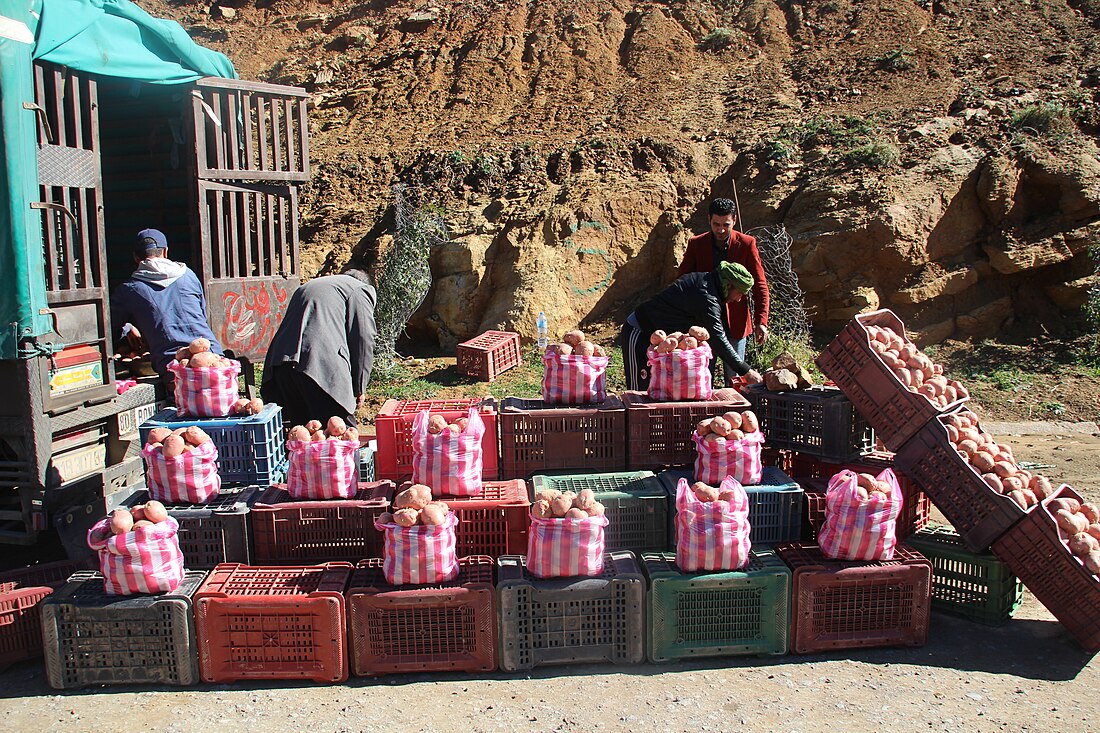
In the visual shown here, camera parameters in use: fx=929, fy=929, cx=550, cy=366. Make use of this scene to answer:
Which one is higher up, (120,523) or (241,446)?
(241,446)

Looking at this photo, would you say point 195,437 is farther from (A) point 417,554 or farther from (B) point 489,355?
(B) point 489,355

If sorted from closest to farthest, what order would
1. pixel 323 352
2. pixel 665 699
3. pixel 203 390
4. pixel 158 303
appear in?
pixel 665 699, pixel 203 390, pixel 323 352, pixel 158 303

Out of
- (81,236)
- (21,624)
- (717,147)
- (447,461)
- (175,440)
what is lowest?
(21,624)

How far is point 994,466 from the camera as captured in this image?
4.75 metres

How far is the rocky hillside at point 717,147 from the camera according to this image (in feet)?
37.6

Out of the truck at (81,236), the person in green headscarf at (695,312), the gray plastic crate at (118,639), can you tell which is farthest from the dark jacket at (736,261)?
the gray plastic crate at (118,639)

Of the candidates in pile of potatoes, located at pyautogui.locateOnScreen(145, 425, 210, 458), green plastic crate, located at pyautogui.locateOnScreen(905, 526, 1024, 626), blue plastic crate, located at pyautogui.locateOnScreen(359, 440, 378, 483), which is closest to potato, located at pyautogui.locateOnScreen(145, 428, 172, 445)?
pile of potatoes, located at pyautogui.locateOnScreen(145, 425, 210, 458)

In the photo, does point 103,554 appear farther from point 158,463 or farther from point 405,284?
point 405,284

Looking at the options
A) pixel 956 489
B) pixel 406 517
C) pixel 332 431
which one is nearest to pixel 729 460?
pixel 956 489

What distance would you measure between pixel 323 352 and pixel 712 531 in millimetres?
2797

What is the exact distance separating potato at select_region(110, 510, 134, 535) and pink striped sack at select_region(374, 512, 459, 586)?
1.09 meters

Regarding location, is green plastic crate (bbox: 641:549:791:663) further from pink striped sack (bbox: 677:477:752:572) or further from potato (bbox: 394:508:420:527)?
potato (bbox: 394:508:420:527)

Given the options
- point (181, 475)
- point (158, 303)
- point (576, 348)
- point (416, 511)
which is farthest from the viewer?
point (158, 303)

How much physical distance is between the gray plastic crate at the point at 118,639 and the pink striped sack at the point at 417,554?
93 cm
